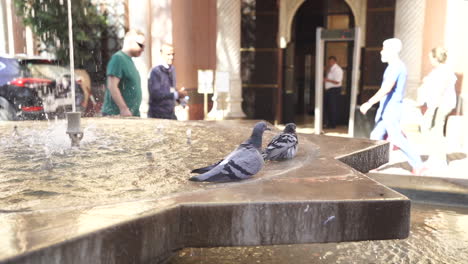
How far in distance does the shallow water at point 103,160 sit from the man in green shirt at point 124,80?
325 mm

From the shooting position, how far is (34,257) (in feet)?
3.76

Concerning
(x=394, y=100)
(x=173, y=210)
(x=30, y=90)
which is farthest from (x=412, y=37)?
(x=173, y=210)

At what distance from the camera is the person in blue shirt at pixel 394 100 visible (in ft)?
16.9

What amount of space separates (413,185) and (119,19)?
8.14 m

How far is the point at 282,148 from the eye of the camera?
7.92 ft

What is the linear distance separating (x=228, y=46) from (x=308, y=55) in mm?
4922

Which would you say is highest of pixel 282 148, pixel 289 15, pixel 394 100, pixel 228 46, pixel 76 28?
pixel 289 15

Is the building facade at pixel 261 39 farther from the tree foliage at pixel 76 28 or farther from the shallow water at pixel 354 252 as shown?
the shallow water at pixel 354 252

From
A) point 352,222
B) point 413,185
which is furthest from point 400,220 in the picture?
point 413,185

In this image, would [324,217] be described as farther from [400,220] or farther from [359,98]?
[359,98]

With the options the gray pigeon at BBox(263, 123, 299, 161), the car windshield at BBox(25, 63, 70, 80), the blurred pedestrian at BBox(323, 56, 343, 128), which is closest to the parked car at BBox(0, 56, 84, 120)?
the car windshield at BBox(25, 63, 70, 80)

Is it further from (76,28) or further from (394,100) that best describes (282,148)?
(76,28)

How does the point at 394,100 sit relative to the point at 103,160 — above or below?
above

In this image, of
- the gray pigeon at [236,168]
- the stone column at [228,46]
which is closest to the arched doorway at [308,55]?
the stone column at [228,46]
